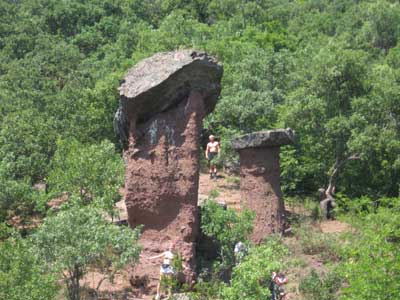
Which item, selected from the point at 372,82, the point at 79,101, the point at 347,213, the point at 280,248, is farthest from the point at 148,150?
the point at 79,101

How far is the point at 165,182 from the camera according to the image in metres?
13.9

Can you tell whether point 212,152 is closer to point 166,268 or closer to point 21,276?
point 166,268

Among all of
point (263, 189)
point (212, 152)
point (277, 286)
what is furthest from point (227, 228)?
point (212, 152)

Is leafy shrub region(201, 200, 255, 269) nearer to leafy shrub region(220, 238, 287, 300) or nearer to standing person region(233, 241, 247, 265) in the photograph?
standing person region(233, 241, 247, 265)

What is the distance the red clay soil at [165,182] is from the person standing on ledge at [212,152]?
6967 millimetres

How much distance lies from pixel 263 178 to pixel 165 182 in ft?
9.69

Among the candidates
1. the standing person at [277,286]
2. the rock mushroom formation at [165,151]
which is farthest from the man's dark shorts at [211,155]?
the standing person at [277,286]

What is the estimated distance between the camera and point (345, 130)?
19.5 m

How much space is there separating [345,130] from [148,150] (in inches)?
301

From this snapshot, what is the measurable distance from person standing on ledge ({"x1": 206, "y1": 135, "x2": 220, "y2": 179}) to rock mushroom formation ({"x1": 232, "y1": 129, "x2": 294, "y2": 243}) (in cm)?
509

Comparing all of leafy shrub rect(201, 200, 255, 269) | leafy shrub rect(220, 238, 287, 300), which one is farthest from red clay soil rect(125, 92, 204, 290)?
leafy shrub rect(220, 238, 287, 300)

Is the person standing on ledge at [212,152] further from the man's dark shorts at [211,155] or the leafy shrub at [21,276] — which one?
the leafy shrub at [21,276]

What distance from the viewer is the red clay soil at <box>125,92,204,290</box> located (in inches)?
542

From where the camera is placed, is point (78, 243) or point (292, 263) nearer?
point (78, 243)
